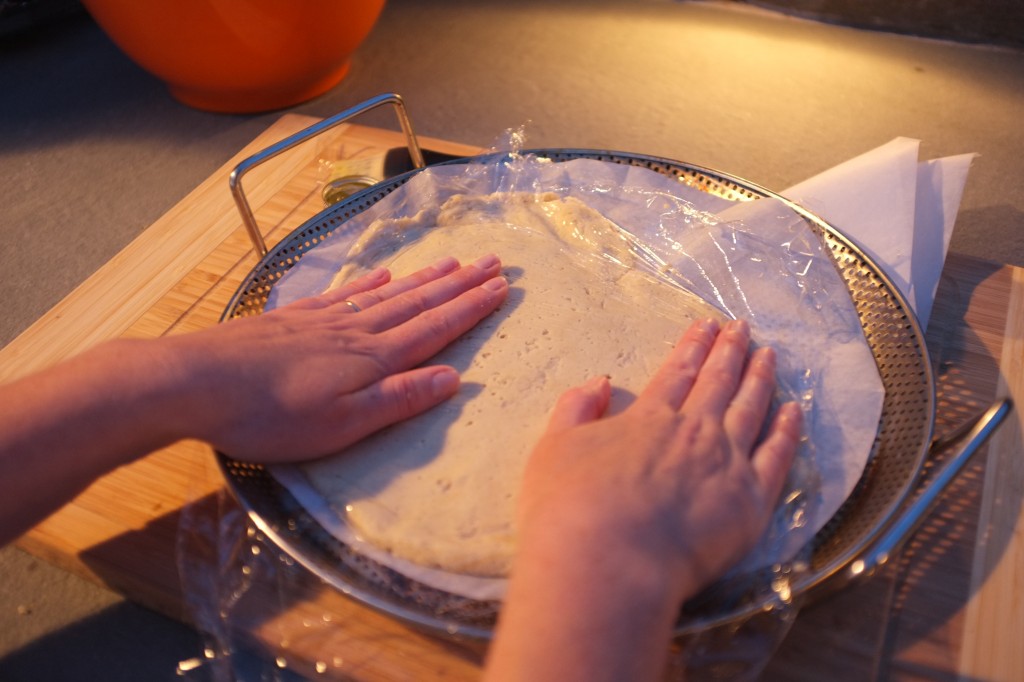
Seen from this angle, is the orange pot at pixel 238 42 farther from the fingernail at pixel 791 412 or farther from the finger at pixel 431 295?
the fingernail at pixel 791 412

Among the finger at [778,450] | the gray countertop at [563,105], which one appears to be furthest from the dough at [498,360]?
the gray countertop at [563,105]

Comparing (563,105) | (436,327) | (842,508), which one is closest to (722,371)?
(842,508)

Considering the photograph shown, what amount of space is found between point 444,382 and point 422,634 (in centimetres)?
20

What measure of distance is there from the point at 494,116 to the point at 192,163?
2.09 ft

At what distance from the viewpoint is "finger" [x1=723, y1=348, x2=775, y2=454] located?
0.52 metres

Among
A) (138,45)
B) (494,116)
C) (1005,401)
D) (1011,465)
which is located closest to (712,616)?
(1005,401)

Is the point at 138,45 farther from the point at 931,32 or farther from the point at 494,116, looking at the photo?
the point at 931,32

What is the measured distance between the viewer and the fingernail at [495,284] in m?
0.67

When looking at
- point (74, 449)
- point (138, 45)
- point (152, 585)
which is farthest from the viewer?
point (138, 45)

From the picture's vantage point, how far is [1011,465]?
2.11 feet

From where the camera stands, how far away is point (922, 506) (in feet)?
1.53

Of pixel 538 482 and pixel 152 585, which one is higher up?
pixel 538 482

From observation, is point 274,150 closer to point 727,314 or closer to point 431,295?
point 431,295

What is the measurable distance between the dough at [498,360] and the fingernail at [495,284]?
2 centimetres
